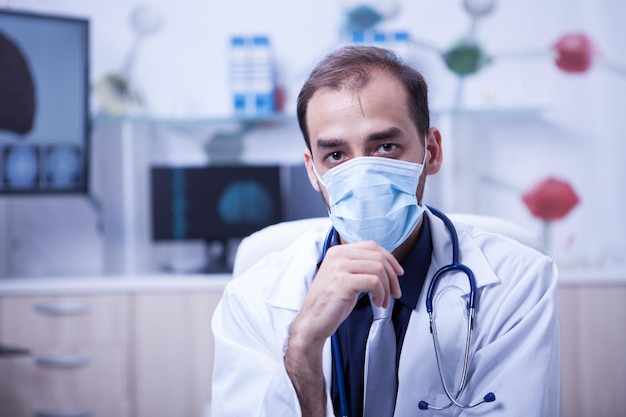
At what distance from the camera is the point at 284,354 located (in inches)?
38.9

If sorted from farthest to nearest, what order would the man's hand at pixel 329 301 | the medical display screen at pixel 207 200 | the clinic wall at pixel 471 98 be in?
the clinic wall at pixel 471 98
the medical display screen at pixel 207 200
the man's hand at pixel 329 301

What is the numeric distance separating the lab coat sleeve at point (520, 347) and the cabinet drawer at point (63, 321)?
5.50 feet

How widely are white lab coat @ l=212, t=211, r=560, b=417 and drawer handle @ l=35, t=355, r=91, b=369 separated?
1402 mm

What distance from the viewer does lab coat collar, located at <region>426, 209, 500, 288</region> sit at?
3.53 ft

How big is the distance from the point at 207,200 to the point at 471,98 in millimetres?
1344

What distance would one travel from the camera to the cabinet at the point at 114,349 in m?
2.29

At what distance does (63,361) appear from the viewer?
229cm

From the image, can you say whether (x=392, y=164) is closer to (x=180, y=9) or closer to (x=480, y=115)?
(x=480, y=115)

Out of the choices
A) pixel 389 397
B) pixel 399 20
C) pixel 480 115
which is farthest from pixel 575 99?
pixel 389 397

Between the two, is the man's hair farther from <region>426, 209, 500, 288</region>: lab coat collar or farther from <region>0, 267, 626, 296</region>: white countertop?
<region>0, 267, 626, 296</region>: white countertop

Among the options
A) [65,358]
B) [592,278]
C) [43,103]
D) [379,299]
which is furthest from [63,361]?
[592,278]

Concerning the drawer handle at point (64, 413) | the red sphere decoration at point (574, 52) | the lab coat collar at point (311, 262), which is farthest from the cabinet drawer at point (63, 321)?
the red sphere decoration at point (574, 52)

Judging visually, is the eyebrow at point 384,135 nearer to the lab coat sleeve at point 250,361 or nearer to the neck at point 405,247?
the neck at point 405,247

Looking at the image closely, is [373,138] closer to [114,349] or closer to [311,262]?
[311,262]
